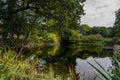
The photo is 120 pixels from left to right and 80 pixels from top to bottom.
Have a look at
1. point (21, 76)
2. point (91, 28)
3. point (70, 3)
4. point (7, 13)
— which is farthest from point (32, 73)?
point (91, 28)

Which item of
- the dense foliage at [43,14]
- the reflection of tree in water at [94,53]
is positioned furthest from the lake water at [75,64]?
the dense foliage at [43,14]

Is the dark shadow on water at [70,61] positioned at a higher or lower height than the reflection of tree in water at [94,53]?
higher

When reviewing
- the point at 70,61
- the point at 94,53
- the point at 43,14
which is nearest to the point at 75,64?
the point at 70,61

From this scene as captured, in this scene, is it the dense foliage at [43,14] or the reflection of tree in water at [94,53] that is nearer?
the dense foliage at [43,14]

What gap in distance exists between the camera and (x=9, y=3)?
2897cm

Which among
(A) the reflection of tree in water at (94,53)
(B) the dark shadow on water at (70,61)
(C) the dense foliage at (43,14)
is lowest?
(A) the reflection of tree in water at (94,53)

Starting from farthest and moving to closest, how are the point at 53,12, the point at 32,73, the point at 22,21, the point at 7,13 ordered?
1. the point at 22,21
2. the point at 7,13
3. the point at 53,12
4. the point at 32,73

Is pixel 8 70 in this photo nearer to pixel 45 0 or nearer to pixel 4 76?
pixel 4 76

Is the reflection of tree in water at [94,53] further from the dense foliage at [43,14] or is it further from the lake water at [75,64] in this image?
the dense foliage at [43,14]

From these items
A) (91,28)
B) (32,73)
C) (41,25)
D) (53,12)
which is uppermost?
(32,73)

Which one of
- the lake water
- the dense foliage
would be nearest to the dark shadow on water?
the lake water

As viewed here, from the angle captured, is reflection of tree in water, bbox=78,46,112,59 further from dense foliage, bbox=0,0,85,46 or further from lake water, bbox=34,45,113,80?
dense foliage, bbox=0,0,85,46

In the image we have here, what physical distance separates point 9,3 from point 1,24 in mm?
2450

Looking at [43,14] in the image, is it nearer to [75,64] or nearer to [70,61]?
[70,61]
